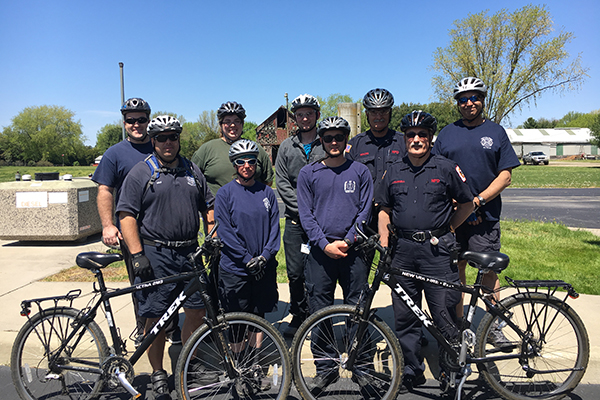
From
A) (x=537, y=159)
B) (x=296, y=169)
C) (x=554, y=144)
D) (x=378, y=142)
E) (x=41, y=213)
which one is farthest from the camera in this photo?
(x=554, y=144)

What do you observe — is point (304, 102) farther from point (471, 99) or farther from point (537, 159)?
point (537, 159)

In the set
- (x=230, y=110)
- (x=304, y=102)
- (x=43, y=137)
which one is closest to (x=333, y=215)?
(x=304, y=102)

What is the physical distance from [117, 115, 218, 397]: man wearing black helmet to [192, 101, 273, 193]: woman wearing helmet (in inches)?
32.8

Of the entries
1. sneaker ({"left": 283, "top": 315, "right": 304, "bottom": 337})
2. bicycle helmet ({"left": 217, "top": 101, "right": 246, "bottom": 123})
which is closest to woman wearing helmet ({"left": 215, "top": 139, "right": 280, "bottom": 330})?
bicycle helmet ({"left": 217, "top": 101, "right": 246, "bottom": 123})

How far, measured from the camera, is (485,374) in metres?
3.09

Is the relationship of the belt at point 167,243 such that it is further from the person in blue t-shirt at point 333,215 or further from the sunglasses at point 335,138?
the sunglasses at point 335,138

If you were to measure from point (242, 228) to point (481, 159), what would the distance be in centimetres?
227

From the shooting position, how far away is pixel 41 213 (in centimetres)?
809

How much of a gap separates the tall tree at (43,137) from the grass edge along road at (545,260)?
84752mm

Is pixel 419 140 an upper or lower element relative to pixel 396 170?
upper

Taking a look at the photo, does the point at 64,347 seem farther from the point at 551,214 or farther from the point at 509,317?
the point at 551,214

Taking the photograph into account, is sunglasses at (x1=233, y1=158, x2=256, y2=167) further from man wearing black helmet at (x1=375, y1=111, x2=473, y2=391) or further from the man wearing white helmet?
the man wearing white helmet

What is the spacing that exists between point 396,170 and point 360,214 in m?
0.48

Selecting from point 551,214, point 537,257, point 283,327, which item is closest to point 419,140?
point 283,327
